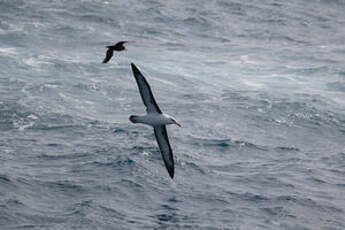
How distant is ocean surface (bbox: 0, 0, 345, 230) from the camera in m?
23.3

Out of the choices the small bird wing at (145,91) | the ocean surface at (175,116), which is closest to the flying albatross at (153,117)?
the small bird wing at (145,91)

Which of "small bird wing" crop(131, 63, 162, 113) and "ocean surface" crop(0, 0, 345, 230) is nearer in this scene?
"small bird wing" crop(131, 63, 162, 113)

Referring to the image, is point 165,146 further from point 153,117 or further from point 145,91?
point 145,91

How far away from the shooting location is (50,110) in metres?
32.8

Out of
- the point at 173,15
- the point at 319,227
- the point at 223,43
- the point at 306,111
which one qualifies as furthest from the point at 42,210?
the point at 173,15

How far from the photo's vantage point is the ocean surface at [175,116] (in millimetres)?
23266

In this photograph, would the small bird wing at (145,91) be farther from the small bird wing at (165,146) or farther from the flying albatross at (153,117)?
the small bird wing at (165,146)

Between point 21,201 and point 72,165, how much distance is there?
12.6ft

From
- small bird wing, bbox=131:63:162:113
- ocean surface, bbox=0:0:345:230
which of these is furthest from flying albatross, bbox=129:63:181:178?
ocean surface, bbox=0:0:345:230

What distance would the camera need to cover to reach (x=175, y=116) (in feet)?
113

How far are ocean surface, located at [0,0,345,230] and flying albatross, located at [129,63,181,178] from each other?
2292 millimetres

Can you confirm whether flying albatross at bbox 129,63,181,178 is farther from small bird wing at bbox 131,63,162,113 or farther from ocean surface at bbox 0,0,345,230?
ocean surface at bbox 0,0,345,230

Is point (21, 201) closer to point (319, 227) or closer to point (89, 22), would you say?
point (319, 227)

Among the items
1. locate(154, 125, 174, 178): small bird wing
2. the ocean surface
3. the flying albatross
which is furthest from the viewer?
the ocean surface
